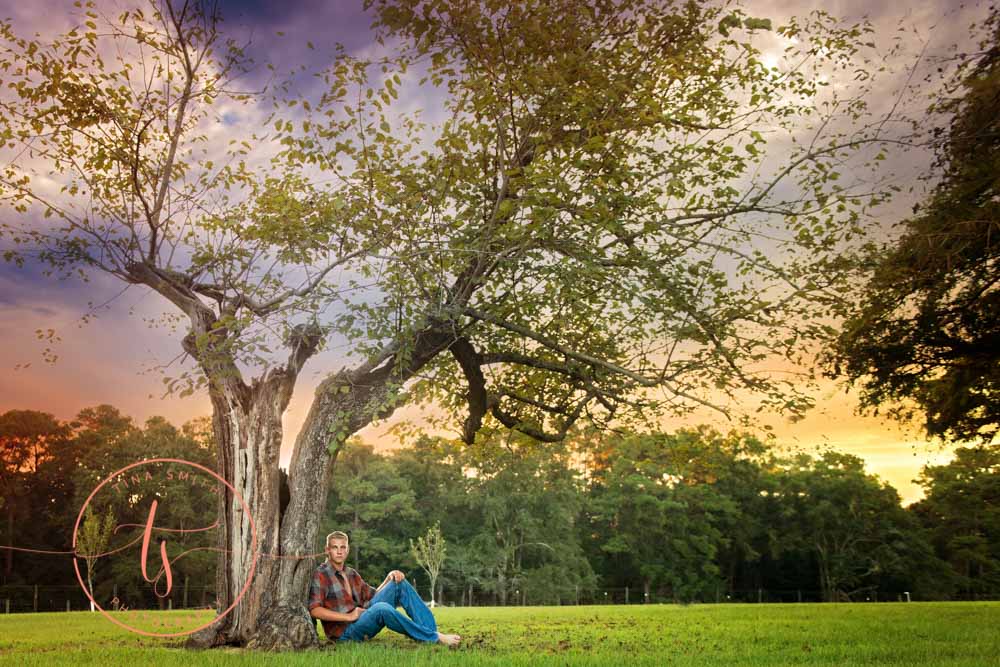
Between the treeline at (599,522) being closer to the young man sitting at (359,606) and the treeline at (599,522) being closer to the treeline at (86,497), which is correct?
the treeline at (86,497)

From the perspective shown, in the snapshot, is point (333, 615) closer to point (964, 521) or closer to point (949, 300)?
point (949, 300)

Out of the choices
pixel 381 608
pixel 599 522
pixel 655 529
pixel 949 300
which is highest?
pixel 949 300

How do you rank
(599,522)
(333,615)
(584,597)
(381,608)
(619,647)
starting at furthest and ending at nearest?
(599,522) → (584,597) → (619,647) → (333,615) → (381,608)

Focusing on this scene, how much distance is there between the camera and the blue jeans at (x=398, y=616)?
9930 mm

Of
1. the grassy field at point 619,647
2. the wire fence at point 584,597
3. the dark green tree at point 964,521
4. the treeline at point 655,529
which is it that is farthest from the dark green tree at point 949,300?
the wire fence at point 584,597

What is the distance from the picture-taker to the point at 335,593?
10.3 metres

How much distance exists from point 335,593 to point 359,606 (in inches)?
19.6

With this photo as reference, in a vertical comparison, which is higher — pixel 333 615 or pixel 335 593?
pixel 335 593

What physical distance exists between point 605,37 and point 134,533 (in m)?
46.2

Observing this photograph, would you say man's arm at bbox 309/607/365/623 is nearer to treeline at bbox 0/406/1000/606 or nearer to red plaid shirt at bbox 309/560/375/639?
red plaid shirt at bbox 309/560/375/639

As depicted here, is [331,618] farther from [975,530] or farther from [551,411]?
[975,530]

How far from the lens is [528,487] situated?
57.4 meters

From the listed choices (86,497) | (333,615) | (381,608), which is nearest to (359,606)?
(333,615)

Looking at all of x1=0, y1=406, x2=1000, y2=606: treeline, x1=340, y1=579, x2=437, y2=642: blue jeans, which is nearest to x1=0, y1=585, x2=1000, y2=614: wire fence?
x1=0, y1=406, x2=1000, y2=606: treeline
